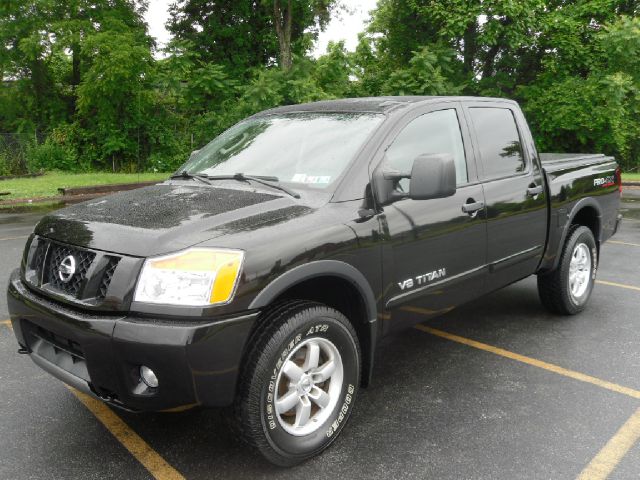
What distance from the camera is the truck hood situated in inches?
102

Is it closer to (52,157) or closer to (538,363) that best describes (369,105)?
(538,363)

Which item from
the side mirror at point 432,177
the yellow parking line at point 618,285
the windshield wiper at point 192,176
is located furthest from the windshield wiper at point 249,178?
the yellow parking line at point 618,285

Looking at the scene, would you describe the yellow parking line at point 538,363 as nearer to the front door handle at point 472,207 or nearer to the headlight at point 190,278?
the front door handle at point 472,207

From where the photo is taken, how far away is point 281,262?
267cm

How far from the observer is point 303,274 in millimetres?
2744

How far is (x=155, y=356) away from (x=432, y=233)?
1.80 metres

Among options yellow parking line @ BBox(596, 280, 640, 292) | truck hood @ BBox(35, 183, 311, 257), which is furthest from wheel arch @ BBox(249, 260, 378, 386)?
yellow parking line @ BBox(596, 280, 640, 292)

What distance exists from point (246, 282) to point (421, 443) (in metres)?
1.32

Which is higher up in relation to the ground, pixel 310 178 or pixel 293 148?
pixel 293 148

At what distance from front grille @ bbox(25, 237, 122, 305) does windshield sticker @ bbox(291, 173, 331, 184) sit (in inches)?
45.3

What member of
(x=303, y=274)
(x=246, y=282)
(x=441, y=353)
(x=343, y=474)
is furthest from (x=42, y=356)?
(x=441, y=353)

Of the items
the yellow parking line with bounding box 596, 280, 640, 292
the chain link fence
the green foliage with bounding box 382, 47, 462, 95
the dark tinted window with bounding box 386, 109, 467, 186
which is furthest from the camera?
the chain link fence

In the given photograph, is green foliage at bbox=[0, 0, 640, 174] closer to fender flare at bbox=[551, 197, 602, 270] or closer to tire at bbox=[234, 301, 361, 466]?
fender flare at bbox=[551, 197, 602, 270]

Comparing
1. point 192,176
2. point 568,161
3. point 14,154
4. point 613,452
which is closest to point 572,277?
point 568,161
